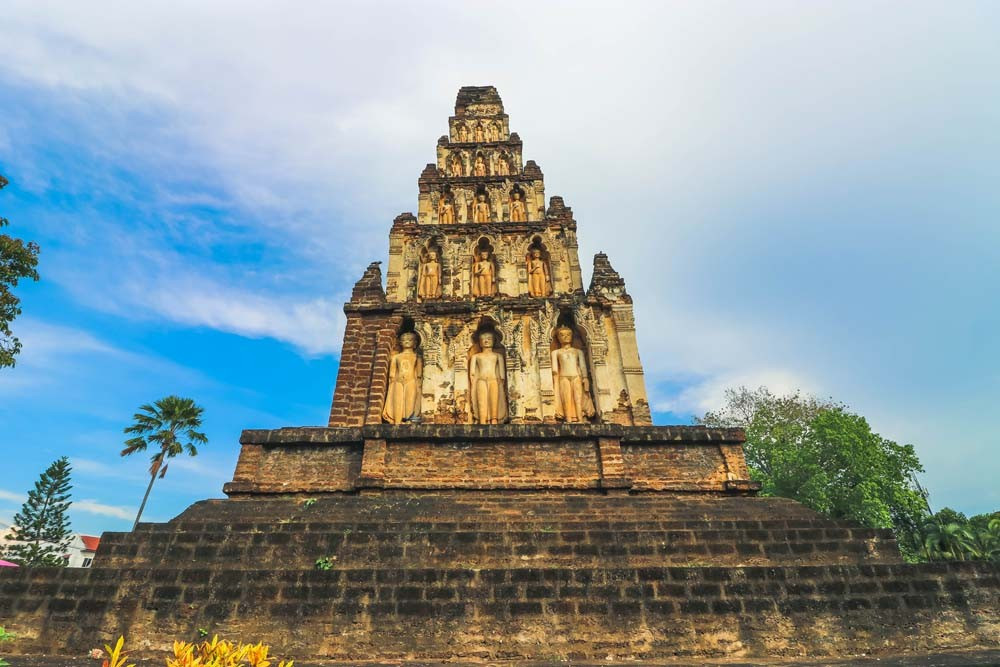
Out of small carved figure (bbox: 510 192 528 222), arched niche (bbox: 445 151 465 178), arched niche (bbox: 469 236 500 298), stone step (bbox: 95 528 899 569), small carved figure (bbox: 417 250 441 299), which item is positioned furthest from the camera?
arched niche (bbox: 445 151 465 178)

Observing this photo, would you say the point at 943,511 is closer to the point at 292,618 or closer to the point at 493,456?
the point at 493,456

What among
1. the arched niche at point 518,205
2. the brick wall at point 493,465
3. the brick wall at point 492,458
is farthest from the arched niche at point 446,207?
the brick wall at point 493,465

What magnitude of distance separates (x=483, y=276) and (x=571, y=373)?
3.68 m

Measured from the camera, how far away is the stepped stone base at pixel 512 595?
5465 mm

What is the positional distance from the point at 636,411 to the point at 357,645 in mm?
7289

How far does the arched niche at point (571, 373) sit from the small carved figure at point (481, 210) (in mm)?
4073

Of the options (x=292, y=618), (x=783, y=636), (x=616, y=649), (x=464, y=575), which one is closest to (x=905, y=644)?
(x=783, y=636)

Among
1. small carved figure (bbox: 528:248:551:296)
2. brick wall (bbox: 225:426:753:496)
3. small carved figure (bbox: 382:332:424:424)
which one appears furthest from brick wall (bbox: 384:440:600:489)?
small carved figure (bbox: 528:248:551:296)

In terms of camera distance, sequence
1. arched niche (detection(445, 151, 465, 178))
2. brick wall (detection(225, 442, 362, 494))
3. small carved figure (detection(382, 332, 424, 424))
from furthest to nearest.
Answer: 1. arched niche (detection(445, 151, 465, 178))
2. small carved figure (detection(382, 332, 424, 424))
3. brick wall (detection(225, 442, 362, 494))

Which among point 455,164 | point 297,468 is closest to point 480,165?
point 455,164

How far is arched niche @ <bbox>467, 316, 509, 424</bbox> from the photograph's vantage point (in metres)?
11.1

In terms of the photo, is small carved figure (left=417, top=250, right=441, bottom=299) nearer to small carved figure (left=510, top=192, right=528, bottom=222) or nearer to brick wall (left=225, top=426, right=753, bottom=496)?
small carved figure (left=510, top=192, right=528, bottom=222)

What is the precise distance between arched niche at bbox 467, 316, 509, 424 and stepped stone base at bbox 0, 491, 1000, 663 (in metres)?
4.20

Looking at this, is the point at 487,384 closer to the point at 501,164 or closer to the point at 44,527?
the point at 501,164
